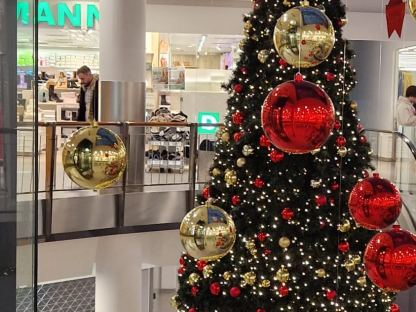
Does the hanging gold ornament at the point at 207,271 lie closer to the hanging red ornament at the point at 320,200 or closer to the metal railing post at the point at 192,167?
the hanging red ornament at the point at 320,200

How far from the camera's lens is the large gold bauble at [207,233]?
3971 millimetres

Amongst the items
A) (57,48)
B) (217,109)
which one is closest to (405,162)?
(217,109)

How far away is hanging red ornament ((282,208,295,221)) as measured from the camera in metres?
4.66

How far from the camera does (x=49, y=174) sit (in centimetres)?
773

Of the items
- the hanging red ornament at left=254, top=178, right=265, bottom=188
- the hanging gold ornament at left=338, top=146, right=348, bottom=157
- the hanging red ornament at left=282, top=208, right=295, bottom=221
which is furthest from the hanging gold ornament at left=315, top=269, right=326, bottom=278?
the hanging gold ornament at left=338, top=146, right=348, bottom=157

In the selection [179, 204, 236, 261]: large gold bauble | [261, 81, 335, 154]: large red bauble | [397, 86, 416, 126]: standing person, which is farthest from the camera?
[397, 86, 416, 126]: standing person

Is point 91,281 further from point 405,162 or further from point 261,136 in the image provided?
point 261,136

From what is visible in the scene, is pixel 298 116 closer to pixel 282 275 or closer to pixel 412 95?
pixel 282 275

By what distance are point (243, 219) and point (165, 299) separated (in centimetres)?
1091

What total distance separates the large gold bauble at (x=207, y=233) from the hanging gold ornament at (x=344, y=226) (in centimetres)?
99

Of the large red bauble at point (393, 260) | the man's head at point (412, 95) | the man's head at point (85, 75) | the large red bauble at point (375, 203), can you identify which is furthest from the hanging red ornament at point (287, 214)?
the man's head at point (85, 75)

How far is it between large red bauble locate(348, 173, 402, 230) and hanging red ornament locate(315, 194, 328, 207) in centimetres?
119

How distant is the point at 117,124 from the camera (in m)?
8.42

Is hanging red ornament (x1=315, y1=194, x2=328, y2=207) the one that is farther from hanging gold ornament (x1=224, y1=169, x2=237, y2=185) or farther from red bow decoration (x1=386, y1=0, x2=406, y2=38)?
red bow decoration (x1=386, y1=0, x2=406, y2=38)
